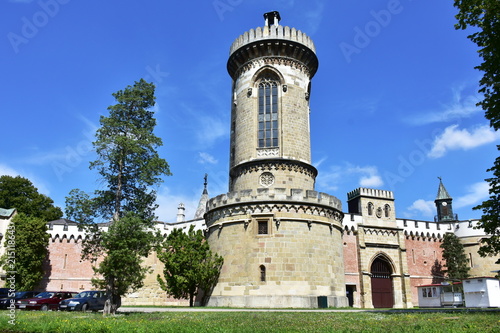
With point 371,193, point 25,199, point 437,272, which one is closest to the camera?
point 371,193

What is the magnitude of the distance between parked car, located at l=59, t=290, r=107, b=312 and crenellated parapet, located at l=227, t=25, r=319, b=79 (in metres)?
19.6

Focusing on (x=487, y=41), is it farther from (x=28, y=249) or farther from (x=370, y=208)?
(x=28, y=249)

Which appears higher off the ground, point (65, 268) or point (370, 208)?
point (370, 208)

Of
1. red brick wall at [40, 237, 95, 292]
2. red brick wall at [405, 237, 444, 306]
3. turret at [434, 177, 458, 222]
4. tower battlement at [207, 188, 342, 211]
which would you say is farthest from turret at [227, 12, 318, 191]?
turret at [434, 177, 458, 222]

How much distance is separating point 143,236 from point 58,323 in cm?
713

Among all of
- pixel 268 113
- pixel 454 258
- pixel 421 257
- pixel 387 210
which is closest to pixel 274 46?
pixel 268 113

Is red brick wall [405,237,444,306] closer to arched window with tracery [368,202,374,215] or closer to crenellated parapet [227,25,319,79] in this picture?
arched window with tracery [368,202,374,215]

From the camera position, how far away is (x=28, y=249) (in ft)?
123

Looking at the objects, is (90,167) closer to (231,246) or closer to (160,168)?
(160,168)

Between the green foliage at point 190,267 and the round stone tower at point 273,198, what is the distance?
65 centimetres

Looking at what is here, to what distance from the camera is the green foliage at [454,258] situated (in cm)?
4116

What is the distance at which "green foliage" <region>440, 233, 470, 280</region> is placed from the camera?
41.2 metres

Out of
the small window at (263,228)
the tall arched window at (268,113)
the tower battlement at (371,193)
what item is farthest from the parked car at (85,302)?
the tower battlement at (371,193)

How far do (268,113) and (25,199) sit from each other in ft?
110
